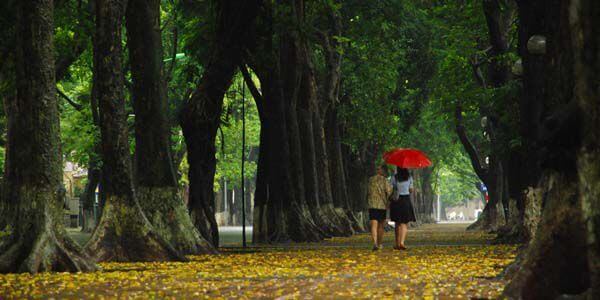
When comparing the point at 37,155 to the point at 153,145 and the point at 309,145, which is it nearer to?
the point at 153,145

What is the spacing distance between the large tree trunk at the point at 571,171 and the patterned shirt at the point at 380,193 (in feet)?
43.0

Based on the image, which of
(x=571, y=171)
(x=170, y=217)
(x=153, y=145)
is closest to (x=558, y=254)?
(x=571, y=171)

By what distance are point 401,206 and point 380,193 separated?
0.62 m

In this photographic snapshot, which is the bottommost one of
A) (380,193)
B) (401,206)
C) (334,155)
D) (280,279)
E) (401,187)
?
(280,279)

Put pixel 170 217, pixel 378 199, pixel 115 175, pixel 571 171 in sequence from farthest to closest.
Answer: pixel 378 199 → pixel 170 217 → pixel 115 175 → pixel 571 171

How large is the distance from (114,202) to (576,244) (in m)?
10.6

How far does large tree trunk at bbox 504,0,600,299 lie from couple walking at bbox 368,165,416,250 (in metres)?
13.2

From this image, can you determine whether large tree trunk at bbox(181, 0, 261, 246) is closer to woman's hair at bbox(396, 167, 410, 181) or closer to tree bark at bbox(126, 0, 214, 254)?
tree bark at bbox(126, 0, 214, 254)

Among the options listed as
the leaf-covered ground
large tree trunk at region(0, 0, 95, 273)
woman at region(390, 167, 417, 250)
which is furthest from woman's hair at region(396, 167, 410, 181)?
large tree trunk at region(0, 0, 95, 273)

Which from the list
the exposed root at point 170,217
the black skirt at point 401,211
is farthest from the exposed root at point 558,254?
the black skirt at point 401,211

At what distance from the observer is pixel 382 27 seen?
1570 inches

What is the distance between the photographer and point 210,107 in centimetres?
2327

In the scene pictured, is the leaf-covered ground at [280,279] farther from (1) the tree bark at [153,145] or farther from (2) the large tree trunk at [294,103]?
(2) the large tree trunk at [294,103]

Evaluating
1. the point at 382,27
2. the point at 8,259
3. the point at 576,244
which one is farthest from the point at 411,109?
the point at 576,244
